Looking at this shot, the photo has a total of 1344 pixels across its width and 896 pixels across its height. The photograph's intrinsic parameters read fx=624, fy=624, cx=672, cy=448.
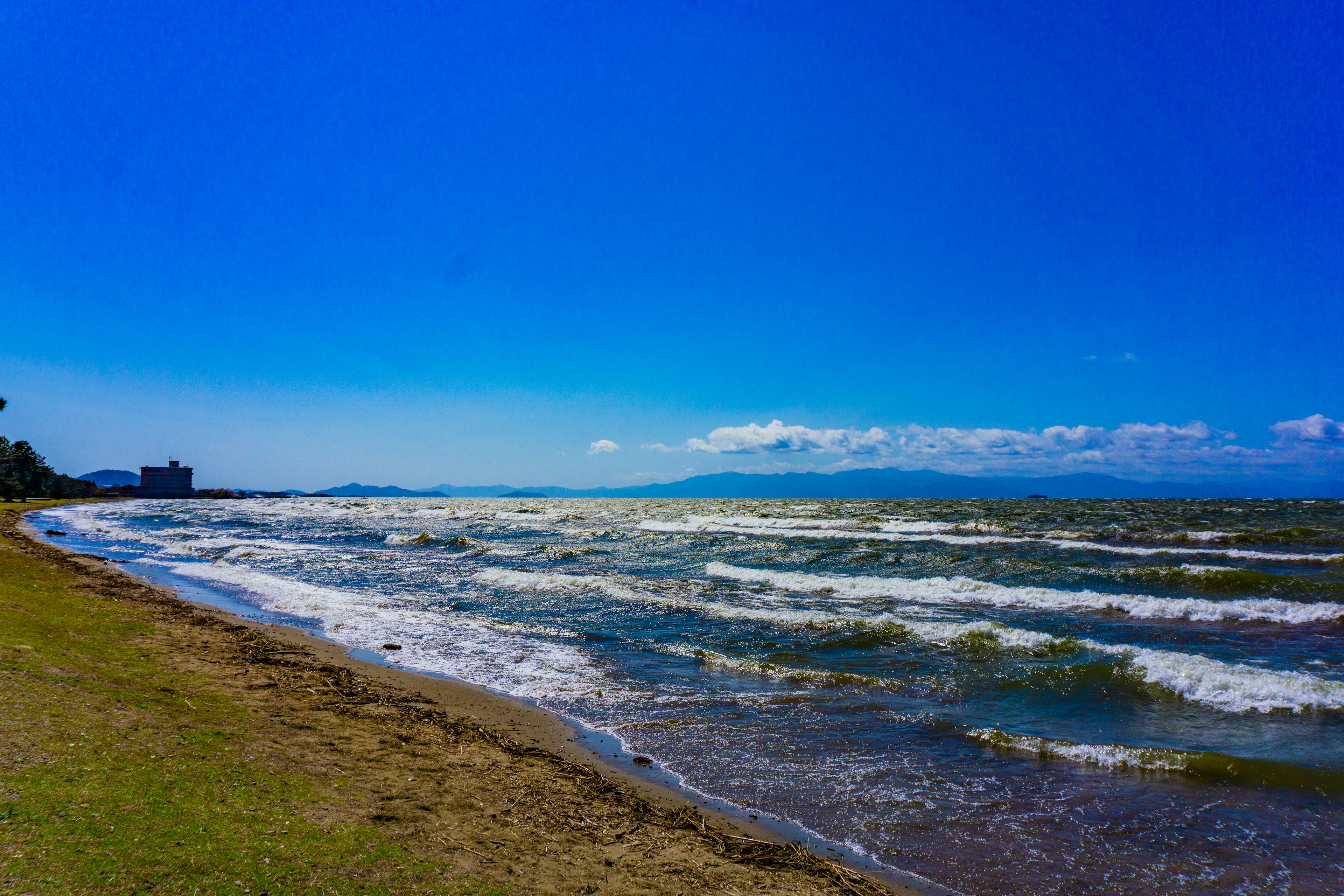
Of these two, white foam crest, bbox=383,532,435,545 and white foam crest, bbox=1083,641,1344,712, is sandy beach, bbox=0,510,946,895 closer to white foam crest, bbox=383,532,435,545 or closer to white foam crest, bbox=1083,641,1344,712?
white foam crest, bbox=1083,641,1344,712

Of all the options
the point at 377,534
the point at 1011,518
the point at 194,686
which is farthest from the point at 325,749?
the point at 1011,518

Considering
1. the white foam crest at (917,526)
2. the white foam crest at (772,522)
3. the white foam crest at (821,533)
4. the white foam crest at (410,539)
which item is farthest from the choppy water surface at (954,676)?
the white foam crest at (772,522)

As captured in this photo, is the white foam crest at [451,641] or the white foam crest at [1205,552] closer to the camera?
the white foam crest at [451,641]

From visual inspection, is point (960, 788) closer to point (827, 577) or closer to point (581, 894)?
point (581, 894)

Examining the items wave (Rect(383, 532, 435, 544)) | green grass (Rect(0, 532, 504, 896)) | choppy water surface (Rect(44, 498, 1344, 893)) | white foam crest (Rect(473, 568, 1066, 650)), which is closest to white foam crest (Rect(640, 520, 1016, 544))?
choppy water surface (Rect(44, 498, 1344, 893))

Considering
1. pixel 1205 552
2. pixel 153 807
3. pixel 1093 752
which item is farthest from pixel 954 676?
pixel 1205 552

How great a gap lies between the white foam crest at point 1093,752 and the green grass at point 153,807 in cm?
723

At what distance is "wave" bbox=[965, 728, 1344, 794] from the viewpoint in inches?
291

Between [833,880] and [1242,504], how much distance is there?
11609 cm

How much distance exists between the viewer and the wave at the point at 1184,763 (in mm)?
7402

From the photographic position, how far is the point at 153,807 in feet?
15.1

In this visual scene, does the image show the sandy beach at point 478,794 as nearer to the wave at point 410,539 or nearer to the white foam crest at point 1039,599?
the white foam crest at point 1039,599

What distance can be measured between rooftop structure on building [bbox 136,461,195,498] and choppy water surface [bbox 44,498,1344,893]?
185 m

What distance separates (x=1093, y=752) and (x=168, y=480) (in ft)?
764
